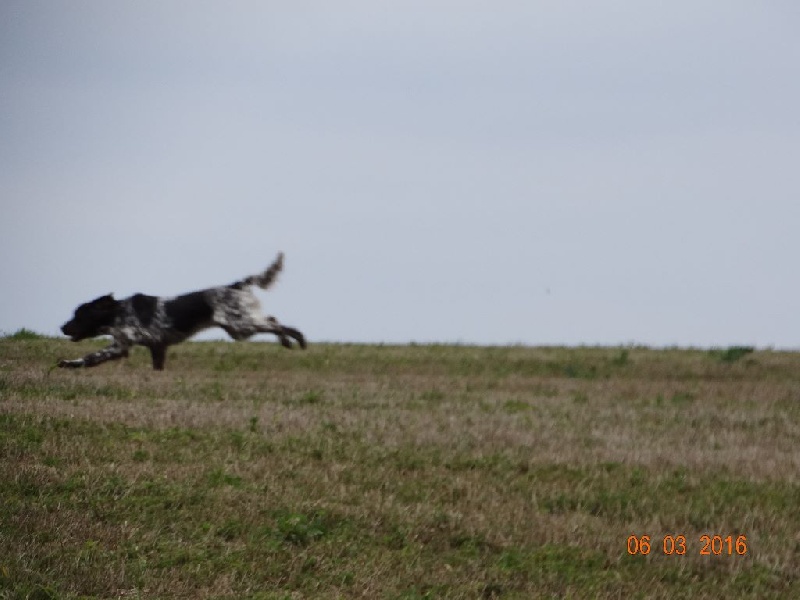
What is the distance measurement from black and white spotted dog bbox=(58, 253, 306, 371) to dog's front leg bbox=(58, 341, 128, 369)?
2 centimetres

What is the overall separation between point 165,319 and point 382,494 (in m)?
12.1

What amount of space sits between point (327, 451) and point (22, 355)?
14188mm

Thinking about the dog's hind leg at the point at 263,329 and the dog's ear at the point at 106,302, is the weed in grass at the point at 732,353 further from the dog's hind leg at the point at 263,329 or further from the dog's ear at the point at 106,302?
the dog's ear at the point at 106,302

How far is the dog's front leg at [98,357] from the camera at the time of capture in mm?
19513

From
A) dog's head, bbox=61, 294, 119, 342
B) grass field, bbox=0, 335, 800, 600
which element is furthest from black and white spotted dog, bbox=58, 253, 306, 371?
grass field, bbox=0, 335, 800, 600

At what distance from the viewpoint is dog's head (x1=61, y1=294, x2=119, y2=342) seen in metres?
21.1

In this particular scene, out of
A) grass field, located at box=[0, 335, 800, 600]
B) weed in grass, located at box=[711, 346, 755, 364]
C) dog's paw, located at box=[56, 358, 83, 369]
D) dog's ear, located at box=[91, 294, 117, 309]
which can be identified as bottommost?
grass field, located at box=[0, 335, 800, 600]

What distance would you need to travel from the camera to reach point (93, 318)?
69.3 ft

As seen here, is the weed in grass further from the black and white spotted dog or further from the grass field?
the black and white spotted dog

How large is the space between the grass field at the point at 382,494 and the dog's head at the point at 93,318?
13.2ft

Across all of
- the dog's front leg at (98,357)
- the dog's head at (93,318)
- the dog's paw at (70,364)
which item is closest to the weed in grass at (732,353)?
the dog's front leg at (98,357)

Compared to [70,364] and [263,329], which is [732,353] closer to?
[263,329]

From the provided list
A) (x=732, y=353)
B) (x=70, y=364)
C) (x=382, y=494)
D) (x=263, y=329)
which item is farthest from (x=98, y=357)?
(x=732, y=353)

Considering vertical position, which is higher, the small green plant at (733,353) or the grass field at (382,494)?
the small green plant at (733,353)
